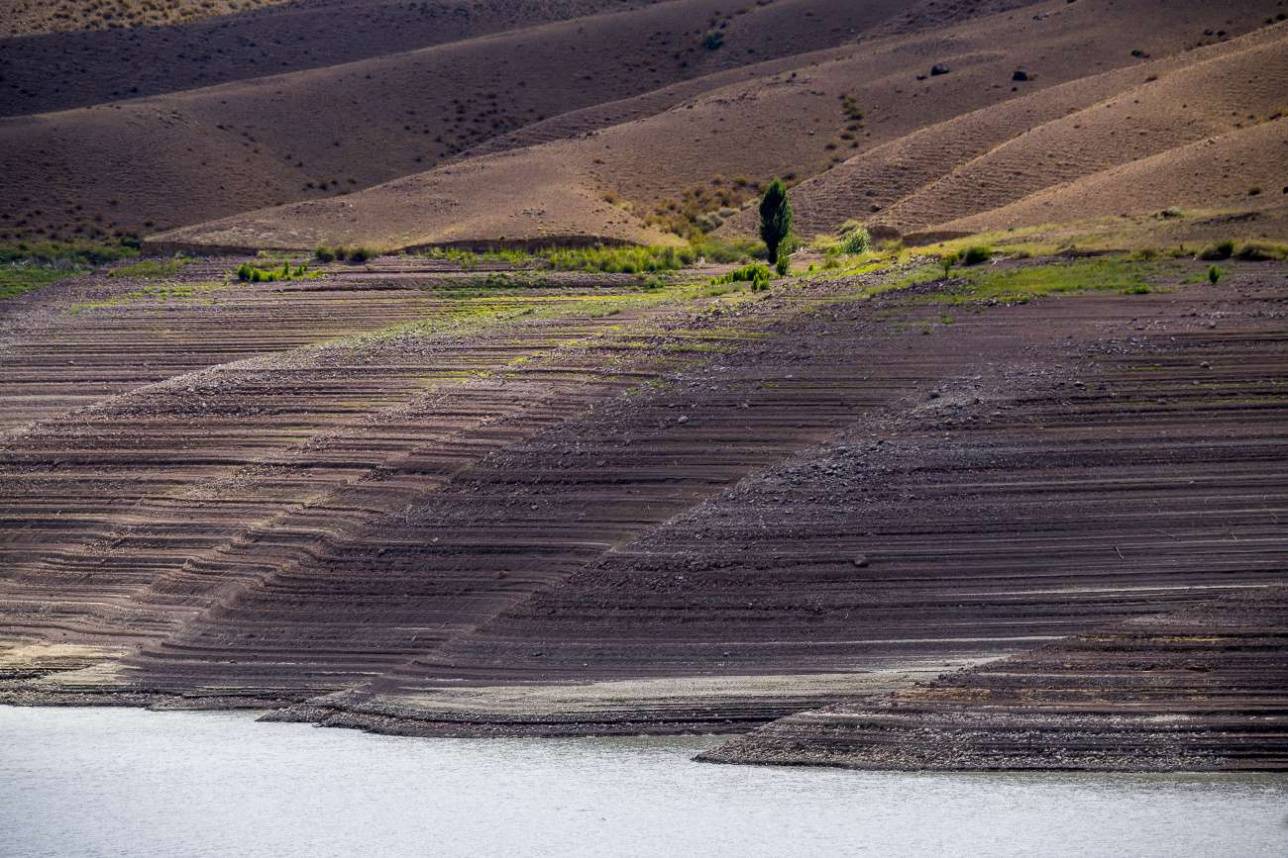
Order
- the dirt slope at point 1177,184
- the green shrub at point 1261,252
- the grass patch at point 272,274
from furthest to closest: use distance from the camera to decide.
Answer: the grass patch at point 272,274, the dirt slope at point 1177,184, the green shrub at point 1261,252

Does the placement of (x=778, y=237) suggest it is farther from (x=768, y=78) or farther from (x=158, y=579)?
(x=768, y=78)

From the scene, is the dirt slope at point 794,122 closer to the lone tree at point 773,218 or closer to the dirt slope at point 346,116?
the dirt slope at point 346,116

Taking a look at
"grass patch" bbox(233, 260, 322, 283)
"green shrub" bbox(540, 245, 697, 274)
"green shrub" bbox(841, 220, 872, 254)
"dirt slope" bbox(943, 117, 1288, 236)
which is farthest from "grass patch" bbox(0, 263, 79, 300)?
"dirt slope" bbox(943, 117, 1288, 236)

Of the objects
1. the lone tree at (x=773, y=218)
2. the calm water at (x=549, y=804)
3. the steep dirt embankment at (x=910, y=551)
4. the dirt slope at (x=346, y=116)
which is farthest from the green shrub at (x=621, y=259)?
the calm water at (x=549, y=804)

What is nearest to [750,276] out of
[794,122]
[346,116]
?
[794,122]

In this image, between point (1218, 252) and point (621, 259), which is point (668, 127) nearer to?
point (621, 259)

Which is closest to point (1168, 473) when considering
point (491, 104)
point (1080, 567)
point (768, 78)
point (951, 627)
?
point (1080, 567)
